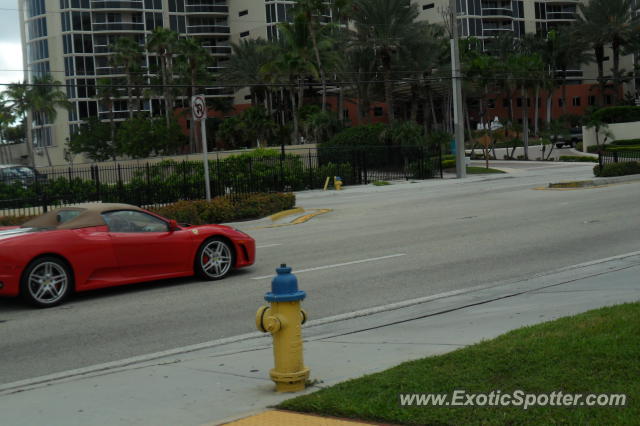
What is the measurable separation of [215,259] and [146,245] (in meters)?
1.21

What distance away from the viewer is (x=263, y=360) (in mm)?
7469

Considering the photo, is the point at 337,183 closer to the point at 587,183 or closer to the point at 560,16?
the point at 587,183

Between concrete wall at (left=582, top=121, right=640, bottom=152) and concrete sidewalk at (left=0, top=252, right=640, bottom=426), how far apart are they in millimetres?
56502

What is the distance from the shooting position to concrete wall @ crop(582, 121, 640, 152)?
6406cm

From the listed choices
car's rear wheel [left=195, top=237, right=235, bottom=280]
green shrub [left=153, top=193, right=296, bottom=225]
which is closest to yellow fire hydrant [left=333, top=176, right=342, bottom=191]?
green shrub [left=153, top=193, right=296, bottom=225]

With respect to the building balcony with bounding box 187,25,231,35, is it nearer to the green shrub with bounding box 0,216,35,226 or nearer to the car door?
the green shrub with bounding box 0,216,35,226

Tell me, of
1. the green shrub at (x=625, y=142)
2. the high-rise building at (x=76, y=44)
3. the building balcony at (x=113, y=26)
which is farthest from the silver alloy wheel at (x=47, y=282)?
the building balcony at (x=113, y=26)

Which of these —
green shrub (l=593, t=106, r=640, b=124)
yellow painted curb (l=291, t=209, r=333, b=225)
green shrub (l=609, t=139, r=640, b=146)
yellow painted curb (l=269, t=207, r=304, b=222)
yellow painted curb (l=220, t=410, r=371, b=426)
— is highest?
green shrub (l=593, t=106, r=640, b=124)

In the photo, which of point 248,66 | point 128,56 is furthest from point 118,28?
point 248,66

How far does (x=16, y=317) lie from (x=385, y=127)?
4071 centimetres

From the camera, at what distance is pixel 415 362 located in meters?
6.33

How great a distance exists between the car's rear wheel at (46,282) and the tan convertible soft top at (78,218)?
662 mm

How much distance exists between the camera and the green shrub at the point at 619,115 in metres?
65.9

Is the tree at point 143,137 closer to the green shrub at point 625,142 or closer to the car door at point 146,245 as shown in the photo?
the green shrub at point 625,142
